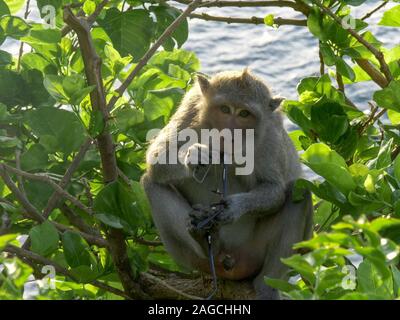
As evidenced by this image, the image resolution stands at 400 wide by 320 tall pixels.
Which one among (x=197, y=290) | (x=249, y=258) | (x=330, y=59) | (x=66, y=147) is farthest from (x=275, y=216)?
(x=66, y=147)

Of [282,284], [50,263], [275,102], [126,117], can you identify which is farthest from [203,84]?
[282,284]

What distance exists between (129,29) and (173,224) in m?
1.23

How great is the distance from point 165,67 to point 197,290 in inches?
57.2

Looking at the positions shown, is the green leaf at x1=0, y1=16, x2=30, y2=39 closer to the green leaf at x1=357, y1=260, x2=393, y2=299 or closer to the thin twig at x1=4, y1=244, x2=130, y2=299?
the thin twig at x1=4, y1=244, x2=130, y2=299

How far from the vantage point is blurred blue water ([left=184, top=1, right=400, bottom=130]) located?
7.91m

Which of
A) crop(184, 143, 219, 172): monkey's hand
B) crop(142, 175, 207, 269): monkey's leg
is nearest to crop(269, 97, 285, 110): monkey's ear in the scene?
crop(184, 143, 219, 172): monkey's hand

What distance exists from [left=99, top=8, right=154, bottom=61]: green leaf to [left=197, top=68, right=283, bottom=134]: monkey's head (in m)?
0.48

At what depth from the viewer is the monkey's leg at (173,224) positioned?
4652 millimetres

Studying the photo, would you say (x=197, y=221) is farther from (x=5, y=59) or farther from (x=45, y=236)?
(x=5, y=59)

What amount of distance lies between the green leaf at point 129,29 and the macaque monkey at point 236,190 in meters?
0.44

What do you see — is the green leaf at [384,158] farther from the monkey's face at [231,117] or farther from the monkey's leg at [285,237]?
the monkey's face at [231,117]

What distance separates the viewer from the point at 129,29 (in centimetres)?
516

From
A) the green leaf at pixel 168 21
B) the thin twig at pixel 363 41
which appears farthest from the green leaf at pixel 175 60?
the thin twig at pixel 363 41
